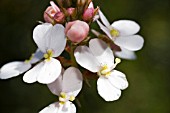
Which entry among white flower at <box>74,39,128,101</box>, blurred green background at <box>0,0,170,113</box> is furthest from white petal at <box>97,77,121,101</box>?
blurred green background at <box>0,0,170,113</box>

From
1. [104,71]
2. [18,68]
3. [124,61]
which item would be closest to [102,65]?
[104,71]

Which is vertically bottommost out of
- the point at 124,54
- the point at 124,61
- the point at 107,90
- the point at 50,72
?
the point at 124,61

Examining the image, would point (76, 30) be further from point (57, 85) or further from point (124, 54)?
point (124, 54)

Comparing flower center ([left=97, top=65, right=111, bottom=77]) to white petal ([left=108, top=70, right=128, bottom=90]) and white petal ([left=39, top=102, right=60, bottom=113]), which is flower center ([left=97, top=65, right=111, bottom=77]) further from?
white petal ([left=39, top=102, right=60, bottom=113])

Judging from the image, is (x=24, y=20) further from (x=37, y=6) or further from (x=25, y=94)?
(x=25, y=94)

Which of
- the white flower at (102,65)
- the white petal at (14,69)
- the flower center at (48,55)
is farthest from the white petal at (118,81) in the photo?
the white petal at (14,69)

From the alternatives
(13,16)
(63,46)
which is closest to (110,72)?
(63,46)
